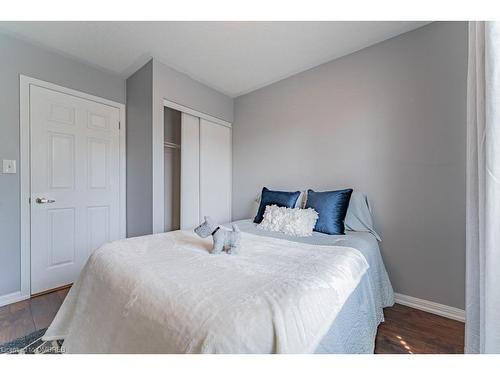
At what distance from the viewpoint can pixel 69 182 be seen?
2232 millimetres

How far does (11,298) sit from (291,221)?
255 cm

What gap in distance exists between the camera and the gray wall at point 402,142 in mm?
1684

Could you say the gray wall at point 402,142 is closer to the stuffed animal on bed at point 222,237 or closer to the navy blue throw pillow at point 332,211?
the navy blue throw pillow at point 332,211

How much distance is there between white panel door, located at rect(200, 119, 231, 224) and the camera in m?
2.85

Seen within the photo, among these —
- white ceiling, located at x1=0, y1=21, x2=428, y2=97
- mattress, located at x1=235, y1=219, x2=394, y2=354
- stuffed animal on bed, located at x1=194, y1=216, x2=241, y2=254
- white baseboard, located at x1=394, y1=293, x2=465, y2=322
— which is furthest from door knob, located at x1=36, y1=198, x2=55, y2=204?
white baseboard, located at x1=394, y1=293, x2=465, y2=322

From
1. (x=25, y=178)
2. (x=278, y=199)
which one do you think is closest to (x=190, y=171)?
(x=278, y=199)

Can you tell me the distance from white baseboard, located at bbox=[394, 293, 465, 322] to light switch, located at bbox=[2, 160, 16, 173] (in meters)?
3.59

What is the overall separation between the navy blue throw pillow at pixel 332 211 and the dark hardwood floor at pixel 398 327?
2.49 ft

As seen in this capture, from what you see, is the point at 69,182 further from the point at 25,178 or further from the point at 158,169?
the point at 158,169

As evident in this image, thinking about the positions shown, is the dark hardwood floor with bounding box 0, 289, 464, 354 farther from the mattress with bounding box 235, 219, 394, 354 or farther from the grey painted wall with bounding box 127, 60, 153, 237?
the grey painted wall with bounding box 127, 60, 153, 237

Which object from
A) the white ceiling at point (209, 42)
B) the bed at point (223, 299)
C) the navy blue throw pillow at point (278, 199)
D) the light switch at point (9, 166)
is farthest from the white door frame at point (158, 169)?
the light switch at point (9, 166)

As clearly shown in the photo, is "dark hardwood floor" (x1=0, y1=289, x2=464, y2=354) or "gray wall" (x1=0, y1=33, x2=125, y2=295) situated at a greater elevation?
"gray wall" (x1=0, y1=33, x2=125, y2=295)

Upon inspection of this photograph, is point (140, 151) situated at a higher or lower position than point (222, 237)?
higher
